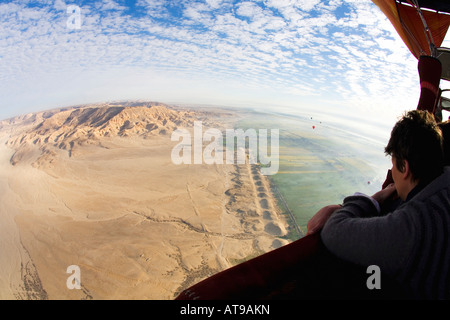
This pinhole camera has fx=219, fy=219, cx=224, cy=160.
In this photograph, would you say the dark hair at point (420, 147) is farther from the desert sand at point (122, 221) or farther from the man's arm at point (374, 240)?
the desert sand at point (122, 221)

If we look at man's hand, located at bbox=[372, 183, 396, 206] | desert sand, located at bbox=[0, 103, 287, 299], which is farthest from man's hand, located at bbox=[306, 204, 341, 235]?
desert sand, located at bbox=[0, 103, 287, 299]

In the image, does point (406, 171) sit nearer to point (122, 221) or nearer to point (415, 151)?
point (415, 151)

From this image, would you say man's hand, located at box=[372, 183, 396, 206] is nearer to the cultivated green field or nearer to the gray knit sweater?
the gray knit sweater

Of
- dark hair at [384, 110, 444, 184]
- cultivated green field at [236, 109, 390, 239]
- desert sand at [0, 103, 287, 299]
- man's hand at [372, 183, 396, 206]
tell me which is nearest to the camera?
dark hair at [384, 110, 444, 184]

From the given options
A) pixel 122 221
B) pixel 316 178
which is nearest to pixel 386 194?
pixel 122 221

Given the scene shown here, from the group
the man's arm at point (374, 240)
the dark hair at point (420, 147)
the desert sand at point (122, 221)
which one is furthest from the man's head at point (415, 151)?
the desert sand at point (122, 221)

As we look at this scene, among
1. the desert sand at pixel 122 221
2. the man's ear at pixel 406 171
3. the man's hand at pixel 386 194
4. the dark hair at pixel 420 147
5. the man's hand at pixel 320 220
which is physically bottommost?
the desert sand at pixel 122 221

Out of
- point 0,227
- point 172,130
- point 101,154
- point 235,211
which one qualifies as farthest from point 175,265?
point 172,130
